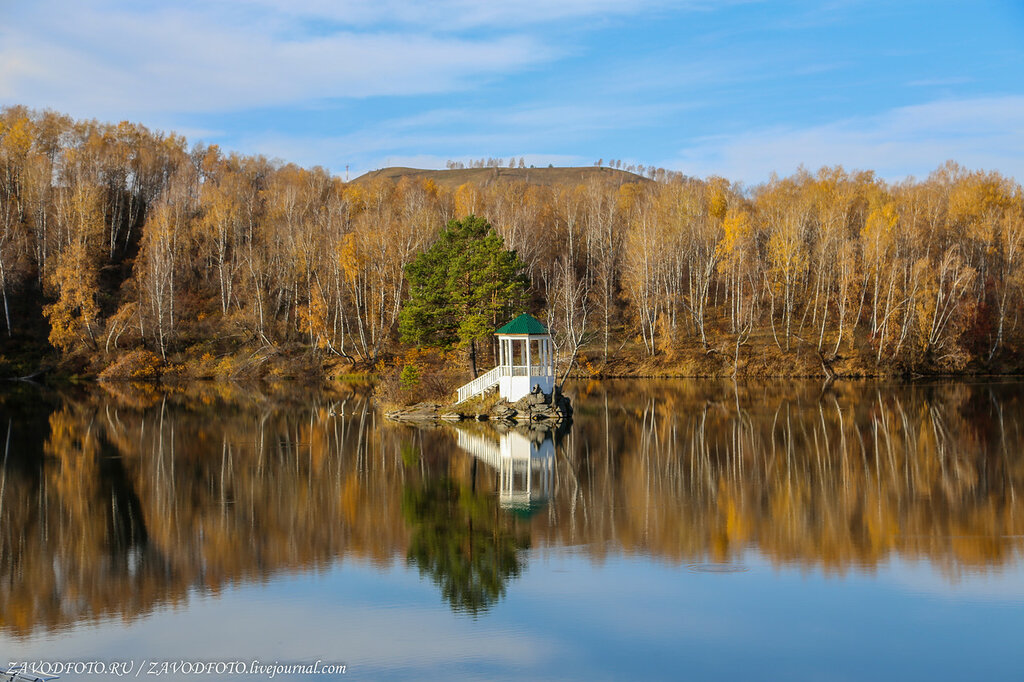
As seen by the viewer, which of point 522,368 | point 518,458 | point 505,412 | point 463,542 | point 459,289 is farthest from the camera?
point 459,289

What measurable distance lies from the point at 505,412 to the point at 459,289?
28.8ft

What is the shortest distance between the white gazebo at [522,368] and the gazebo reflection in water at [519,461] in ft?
9.72

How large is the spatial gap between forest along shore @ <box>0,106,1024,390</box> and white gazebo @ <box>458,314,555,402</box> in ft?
48.3

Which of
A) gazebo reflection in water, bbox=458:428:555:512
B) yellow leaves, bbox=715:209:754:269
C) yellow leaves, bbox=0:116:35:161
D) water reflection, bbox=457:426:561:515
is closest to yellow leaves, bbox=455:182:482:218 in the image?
yellow leaves, bbox=715:209:754:269

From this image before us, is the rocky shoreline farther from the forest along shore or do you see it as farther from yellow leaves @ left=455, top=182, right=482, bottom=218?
yellow leaves @ left=455, top=182, right=482, bottom=218

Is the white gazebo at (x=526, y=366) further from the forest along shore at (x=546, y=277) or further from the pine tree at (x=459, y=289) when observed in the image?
the forest along shore at (x=546, y=277)

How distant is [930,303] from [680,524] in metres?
44.9

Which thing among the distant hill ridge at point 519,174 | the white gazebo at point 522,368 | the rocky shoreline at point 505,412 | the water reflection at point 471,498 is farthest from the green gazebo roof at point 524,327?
the distant hill ridge at point 519,174

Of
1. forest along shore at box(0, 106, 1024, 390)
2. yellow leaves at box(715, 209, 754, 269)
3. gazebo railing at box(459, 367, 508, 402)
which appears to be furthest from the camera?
yellow leaves at box(715, 209, 754, 269)

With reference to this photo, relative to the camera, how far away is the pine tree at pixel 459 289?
41.0 metres

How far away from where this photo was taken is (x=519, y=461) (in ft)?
83.4

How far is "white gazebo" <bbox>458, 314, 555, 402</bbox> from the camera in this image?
3494cm

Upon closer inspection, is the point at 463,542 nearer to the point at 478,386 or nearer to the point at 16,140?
the point at 478,386

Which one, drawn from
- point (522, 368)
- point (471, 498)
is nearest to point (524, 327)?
point (522, 368)
